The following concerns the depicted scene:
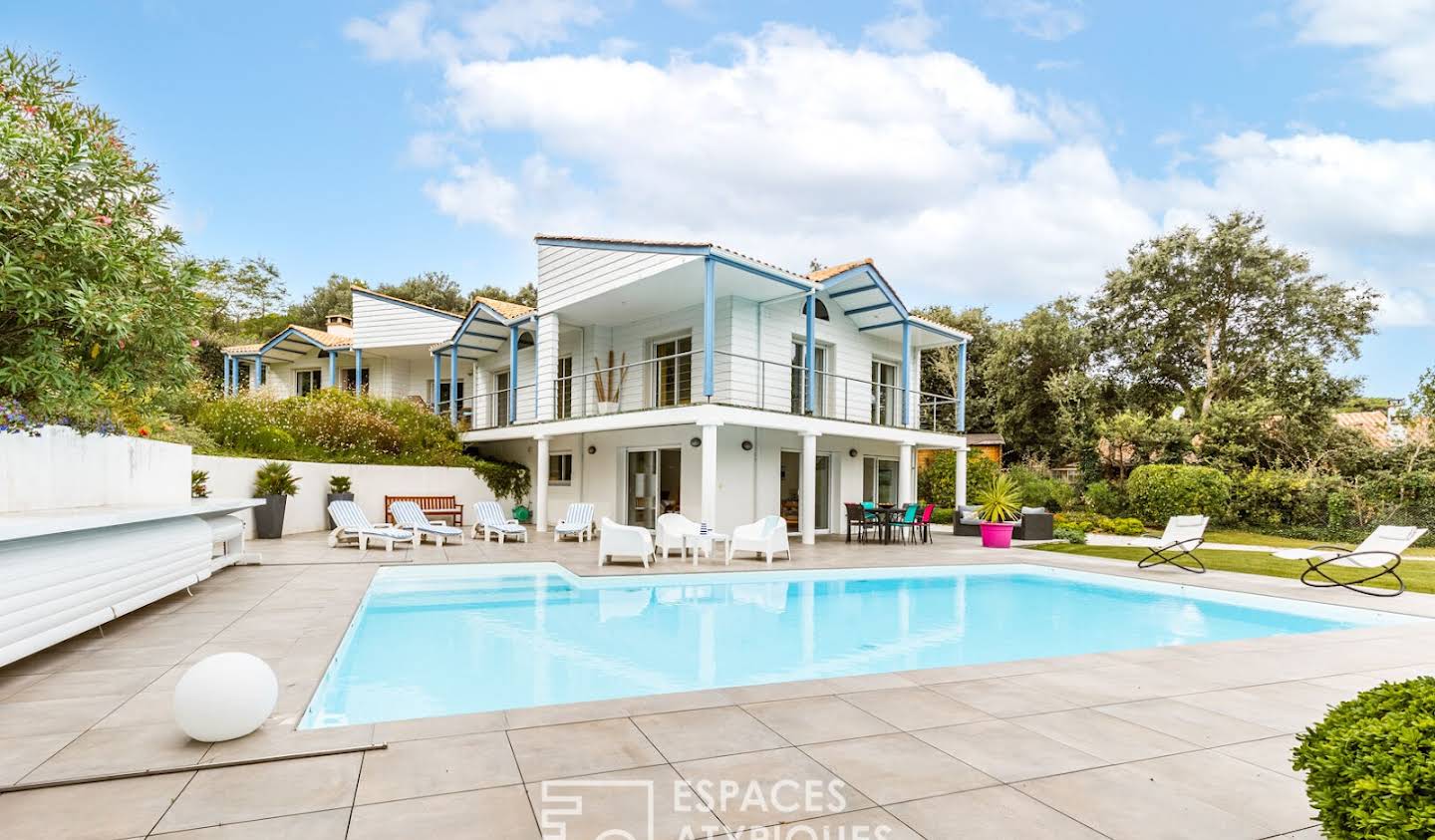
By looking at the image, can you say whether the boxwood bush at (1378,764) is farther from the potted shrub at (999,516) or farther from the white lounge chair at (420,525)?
the potted shrub at (999,516)

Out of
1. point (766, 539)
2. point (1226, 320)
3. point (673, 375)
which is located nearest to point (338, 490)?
point (673, 375)

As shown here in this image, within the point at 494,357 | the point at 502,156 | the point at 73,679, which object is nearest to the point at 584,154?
the point at 502,156

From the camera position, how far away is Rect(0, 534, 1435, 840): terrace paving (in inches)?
106

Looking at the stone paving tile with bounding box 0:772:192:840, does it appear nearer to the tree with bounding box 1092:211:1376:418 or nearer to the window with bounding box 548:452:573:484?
the window with bounding box 548:452:573:484

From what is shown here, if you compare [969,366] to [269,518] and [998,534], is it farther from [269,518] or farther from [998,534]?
[269,518]

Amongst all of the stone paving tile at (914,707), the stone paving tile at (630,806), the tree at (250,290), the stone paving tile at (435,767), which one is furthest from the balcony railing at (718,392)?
the tree at (250,290)

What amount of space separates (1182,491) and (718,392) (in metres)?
12.9

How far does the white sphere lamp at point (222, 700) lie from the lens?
338cm

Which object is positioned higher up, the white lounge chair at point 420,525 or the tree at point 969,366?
the tree at point 969,366

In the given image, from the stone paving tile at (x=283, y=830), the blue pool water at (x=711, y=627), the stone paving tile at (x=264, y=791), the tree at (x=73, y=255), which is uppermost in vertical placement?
the tree at (x=73, y=255)

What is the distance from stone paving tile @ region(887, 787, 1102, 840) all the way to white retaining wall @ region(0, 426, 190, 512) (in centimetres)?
696

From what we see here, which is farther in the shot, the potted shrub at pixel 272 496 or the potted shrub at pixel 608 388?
the potted shrub at pixel 608 388

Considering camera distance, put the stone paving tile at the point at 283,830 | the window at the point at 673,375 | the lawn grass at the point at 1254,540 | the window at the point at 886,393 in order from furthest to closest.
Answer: the window at the point at 886,393 → the lawn grass at the point at 1254,540 → the window at the point at 673,375 → the stone paving tile at the point at 283,830

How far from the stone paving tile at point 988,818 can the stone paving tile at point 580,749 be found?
114 cm
